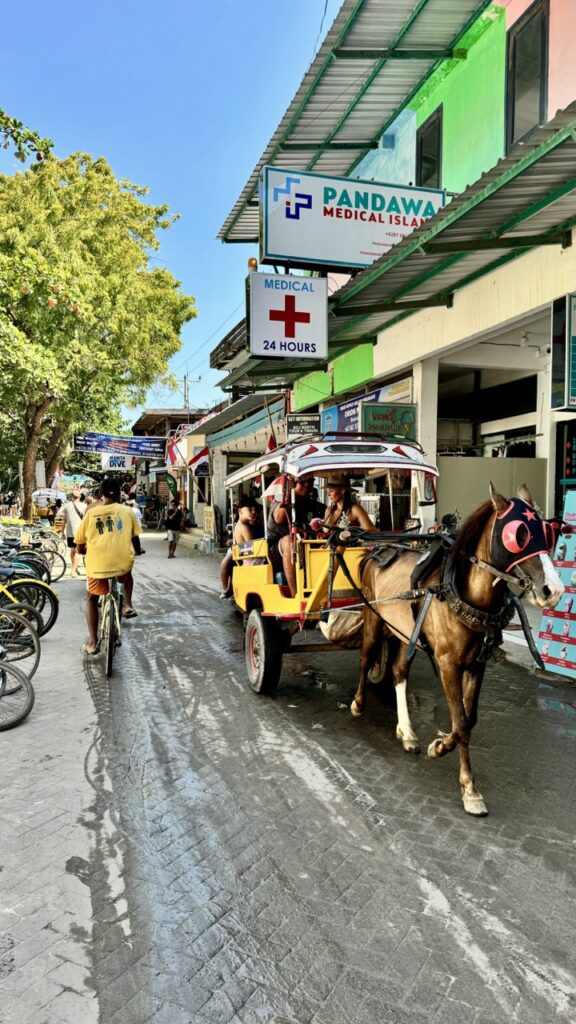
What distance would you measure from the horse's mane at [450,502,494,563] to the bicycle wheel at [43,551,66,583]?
11.2 meters

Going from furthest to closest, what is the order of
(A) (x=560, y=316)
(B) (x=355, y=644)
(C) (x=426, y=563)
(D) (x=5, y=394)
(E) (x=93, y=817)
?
(D) (x=5, y=394) → (A) (x=560, y=316) → (B) (x=355, y=644) → (C) (x=426, y=563) → (E) (x=93, y=817)

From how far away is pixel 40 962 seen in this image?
2523 mm

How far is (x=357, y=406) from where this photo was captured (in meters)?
12.3

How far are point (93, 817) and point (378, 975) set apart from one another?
1.94m

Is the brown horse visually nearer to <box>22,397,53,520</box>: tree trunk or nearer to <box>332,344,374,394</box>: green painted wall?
<box>332,344,374,394</box>: green painted wall

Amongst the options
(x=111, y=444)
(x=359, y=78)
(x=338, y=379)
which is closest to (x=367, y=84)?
(x=359, y=78)

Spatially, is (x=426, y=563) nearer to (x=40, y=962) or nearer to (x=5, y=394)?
(x=40, y=962)

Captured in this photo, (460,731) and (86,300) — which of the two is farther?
(86,300)

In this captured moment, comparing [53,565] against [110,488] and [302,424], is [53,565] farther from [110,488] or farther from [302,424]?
[110,488]

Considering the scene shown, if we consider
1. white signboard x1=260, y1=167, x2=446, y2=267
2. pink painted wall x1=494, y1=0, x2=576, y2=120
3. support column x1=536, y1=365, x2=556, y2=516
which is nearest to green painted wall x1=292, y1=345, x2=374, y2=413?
white signboard x1=260, y1=167, x2=446, y2=267

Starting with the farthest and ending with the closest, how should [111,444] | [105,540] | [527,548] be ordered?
[111,444], [105,540], [527,548]

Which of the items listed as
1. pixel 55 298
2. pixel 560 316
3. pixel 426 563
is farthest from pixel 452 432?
pixel 426 563

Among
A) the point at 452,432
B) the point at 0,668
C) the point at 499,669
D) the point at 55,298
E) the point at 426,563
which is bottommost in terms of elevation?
the point at 499,669

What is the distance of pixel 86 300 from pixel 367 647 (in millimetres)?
16110
